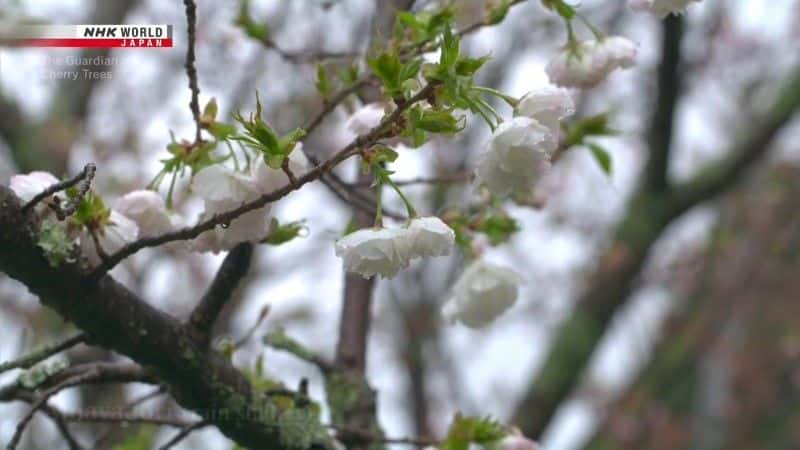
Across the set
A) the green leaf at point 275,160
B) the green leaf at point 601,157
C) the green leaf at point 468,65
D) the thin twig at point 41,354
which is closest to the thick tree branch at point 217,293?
the thin twig at point 41,354

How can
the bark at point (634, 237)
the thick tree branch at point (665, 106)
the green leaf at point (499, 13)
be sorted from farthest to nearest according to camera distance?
the bark at point (634, 237), the thick tree branch at point (665, 106), the green leaf at point (499, 13)

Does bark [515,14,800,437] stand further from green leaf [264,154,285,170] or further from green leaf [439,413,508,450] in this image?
green leaf [264,154,285,170]

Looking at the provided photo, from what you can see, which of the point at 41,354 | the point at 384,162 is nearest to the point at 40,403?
the point at 41,354

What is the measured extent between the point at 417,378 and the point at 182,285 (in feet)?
4.03

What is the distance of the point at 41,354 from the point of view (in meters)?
0.87

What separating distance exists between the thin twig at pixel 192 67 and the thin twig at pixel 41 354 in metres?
0.20

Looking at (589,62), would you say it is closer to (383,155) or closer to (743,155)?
(383,155)

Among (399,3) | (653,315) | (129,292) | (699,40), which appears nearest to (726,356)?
(699,40)

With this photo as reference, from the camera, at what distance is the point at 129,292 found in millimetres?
853

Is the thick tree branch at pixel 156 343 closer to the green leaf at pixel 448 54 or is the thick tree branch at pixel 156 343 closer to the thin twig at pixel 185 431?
the thin twig at pixel 185 431

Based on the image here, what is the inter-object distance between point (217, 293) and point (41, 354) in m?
0.16

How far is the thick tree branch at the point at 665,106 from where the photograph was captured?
2.35m

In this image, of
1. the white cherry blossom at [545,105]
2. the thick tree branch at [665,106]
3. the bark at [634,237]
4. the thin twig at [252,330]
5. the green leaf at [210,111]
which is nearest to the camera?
the white cherry blossom at [545,105]

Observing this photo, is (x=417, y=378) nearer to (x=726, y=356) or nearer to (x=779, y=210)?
(x=726, y=356)
